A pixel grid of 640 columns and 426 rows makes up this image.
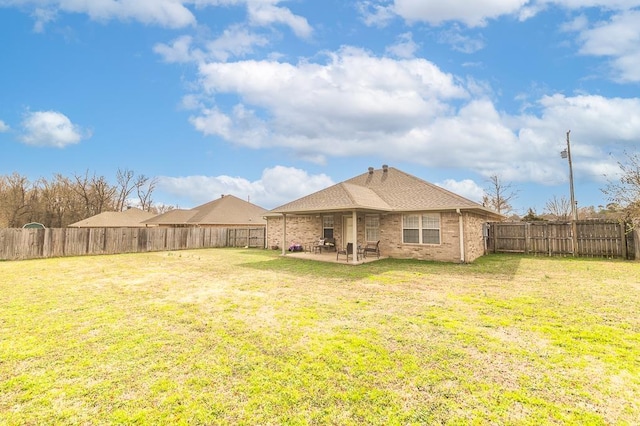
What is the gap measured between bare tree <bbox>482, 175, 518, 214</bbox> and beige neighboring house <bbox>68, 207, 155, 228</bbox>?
38.8m

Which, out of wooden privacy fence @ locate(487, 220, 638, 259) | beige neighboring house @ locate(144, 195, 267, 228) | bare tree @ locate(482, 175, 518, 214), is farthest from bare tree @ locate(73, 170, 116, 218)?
bare tree @ locate(482, 175, 518, 214)

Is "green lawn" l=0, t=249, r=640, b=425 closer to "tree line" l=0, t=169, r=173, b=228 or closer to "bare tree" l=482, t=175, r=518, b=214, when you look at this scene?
"bare tree" l=482, t=175, r=518, b=214

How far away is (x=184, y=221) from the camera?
2786 cm

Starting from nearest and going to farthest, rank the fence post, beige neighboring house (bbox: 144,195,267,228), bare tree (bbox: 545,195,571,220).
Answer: the fence post → beige neighboring house (bbox: 144,195,267,228) → bare tree (bbox: 545,195,571,220)

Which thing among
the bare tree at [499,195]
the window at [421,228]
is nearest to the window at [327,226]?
the window at [421,228]

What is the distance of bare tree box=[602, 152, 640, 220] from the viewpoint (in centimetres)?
1132

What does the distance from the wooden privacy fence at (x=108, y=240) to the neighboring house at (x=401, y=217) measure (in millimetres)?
8699

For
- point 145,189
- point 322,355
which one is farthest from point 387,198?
point 145,189

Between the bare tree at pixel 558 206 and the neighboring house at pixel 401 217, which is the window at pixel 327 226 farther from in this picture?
the bare tree at pixel 558 206

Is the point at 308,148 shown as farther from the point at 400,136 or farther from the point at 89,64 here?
the point at 89,64

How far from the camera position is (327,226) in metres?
16.5

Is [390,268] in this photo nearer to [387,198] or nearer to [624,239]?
[387,198]

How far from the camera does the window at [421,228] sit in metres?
12.8

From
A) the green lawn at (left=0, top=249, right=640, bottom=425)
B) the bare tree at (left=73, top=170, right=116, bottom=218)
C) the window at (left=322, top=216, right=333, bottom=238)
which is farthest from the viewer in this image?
the bare tree at (left=73, top=170, right=116, bottom=218)
